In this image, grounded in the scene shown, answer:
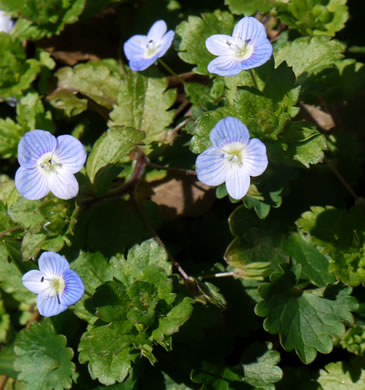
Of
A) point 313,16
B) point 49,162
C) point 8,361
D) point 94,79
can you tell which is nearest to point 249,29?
point 313,16

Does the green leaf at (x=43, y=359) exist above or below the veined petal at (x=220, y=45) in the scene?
below

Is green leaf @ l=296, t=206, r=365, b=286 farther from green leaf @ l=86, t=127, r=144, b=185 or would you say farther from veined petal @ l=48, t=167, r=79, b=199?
veined petal @ l=48, t=167, r=79, b=199

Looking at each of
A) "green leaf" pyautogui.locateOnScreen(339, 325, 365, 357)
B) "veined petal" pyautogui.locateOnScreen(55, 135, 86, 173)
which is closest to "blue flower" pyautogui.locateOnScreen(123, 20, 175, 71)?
"veined petal" pyautogui.locateOnScreen(55, 135, 86, 173)

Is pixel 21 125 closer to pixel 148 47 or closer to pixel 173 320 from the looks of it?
pixel 148 47

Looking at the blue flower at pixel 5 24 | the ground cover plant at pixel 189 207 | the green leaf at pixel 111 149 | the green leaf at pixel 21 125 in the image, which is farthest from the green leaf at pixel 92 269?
the blue flower at pixel 5 24

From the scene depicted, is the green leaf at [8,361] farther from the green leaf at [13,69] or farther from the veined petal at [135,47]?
the veined petal at [135,47]
